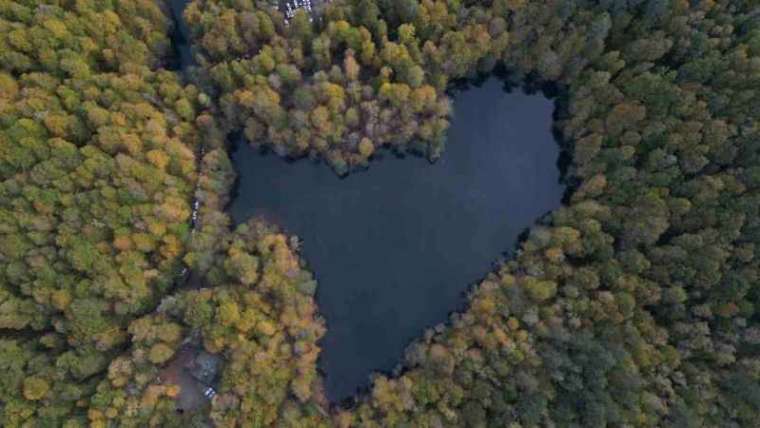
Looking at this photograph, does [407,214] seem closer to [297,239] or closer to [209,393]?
[297,239]

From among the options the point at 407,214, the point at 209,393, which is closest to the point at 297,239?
the point at 407,214

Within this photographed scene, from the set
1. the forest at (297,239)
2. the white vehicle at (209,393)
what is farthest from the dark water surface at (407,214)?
the white vehicle at (209,393)

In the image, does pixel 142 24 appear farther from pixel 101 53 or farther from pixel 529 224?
pixel 529 224

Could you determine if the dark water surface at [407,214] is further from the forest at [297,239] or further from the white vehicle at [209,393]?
the white vehicle at [209,393]

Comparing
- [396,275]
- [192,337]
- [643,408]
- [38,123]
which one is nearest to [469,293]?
[396,275]

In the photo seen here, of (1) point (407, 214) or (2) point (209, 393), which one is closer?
(2) point (209, 393)

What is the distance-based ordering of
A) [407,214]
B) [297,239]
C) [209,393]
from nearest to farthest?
[209,393], [297,239], [407,214]
